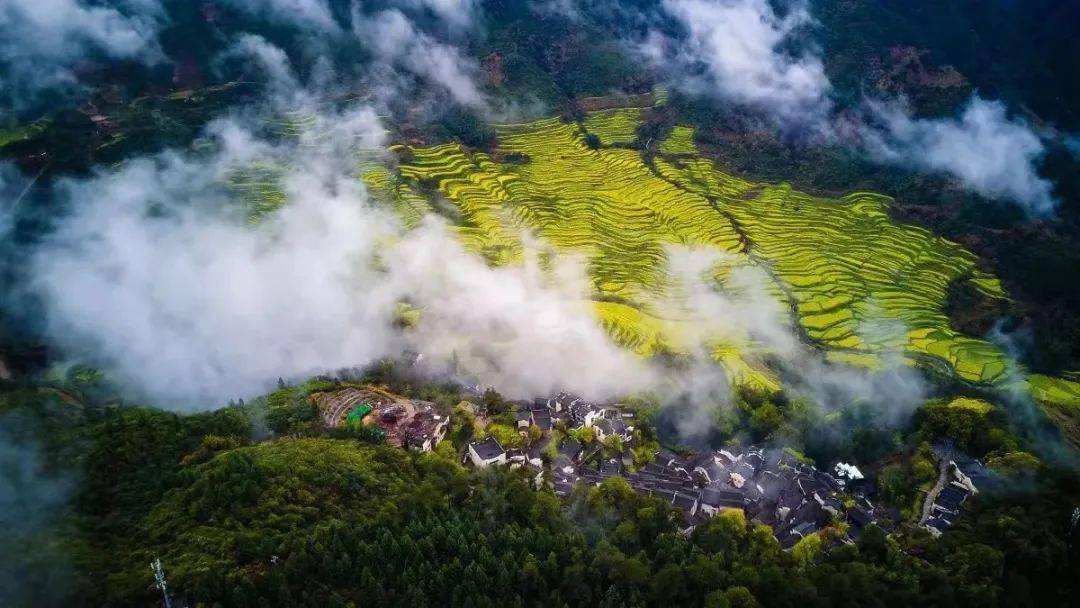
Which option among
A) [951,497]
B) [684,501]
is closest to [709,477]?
[684,501]

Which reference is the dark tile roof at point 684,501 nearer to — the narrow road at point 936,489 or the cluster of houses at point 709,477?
the cluster of houses at point 709,477

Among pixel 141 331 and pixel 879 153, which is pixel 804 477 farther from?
pixel 879 153

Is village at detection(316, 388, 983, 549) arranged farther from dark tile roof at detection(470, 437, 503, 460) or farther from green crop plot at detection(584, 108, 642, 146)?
green crop plot at detection(584, 108, 642, 146)

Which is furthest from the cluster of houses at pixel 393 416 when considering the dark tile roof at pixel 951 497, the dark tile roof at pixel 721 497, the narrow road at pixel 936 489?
the dark tile roof at pixel 951 497

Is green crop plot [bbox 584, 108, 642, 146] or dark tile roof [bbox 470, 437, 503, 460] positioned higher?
green crop plot [bbox 584, 108, 642, 146]

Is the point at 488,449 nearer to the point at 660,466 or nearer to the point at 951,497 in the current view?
the point at 660,466

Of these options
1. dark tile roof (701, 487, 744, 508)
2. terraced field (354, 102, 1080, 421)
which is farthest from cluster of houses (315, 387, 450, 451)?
terraced field (354, 102, 1080, 421)
